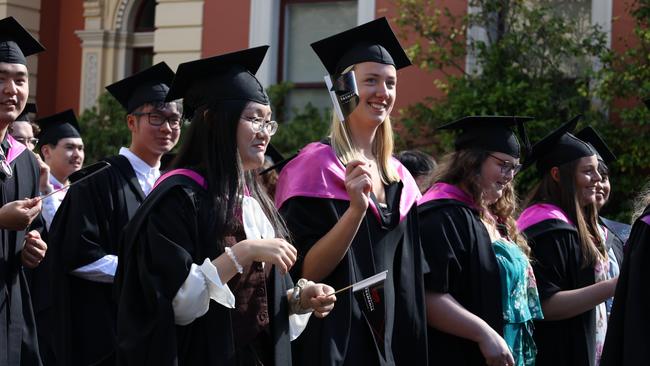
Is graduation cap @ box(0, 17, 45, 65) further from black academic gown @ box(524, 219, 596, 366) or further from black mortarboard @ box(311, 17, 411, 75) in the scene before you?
black academic gown @ box(524, 219, 596, 366)

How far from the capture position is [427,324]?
5168mm

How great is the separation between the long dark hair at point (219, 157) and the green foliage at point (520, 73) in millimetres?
6883

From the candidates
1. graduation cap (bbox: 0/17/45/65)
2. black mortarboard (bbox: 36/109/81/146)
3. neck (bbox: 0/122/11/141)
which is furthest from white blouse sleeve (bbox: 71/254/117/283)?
black mortarboard (bbox: 36/109/81/146)

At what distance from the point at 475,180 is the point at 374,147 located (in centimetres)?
84

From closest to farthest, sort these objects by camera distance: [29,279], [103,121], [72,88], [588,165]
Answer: [588,165], [29,279], [103,121], [72,88]

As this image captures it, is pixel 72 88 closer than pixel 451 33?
No

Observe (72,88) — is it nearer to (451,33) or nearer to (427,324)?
(451,33)

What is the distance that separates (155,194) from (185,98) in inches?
19.2

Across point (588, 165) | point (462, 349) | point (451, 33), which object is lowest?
point (462, 349)

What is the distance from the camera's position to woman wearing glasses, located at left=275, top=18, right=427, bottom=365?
173 inches

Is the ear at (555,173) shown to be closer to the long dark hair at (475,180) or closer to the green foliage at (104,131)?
the long dark hair at (475,180)

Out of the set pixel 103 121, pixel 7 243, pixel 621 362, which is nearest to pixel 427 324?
pixel 621 362

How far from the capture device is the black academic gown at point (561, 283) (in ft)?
19.1

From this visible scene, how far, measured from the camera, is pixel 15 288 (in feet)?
16.3
